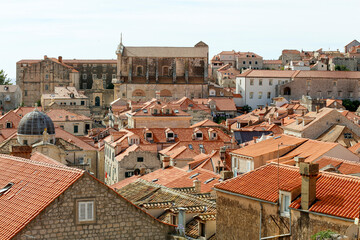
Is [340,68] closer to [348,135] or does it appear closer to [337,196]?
[348,135]

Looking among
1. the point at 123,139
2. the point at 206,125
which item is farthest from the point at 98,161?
the point at 206,125

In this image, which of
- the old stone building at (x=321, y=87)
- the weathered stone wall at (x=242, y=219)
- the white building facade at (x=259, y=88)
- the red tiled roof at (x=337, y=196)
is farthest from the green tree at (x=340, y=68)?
the red tiled roof at (x=337, y=196)

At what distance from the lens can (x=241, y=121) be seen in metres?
95.9

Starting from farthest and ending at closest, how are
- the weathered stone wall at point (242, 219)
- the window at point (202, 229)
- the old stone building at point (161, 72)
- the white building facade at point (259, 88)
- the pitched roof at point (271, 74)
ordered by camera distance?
the pitched roof at point (271, 74) < the white building facade at point (259, 88) < the old stone building at point (161, 72) < the window at point (202, 229) < the weathered stone wall at point (242, 219)

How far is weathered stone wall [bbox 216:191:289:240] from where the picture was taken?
21.5m

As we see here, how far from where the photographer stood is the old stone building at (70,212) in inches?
698

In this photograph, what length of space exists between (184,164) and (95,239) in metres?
41.0

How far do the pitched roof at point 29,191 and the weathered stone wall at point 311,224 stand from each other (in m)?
5.95

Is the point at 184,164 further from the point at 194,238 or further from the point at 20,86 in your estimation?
the point at 20,86

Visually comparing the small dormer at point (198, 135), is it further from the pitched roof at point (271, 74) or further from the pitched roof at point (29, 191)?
the pitched roof at point (271, 74)

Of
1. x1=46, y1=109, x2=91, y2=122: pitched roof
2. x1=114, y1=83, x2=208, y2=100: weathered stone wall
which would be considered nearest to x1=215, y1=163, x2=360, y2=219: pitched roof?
x1=46, y1=109, x2=91, y2=122: pitched roof

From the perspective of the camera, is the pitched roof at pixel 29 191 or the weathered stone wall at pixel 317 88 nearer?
the pitched roof at pixel 29 191

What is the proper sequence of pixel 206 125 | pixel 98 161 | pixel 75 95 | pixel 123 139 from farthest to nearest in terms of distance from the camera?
pixel 75 95
pixel 206 125
pixel 98 161
pixel 123 139

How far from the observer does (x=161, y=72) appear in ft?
417
